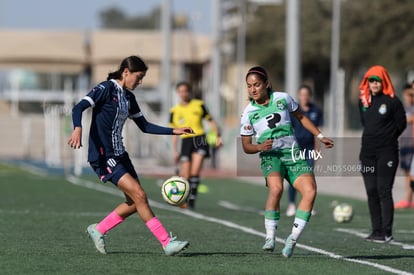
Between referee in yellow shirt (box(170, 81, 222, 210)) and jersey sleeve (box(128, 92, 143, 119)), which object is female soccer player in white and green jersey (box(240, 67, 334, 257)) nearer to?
jersey sleeve (box(128, 92, 143, 119))

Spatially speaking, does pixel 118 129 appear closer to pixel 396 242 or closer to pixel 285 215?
pixel 396 242

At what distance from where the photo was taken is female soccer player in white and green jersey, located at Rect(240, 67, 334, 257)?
1159cm

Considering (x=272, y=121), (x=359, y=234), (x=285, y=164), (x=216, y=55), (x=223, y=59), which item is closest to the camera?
(x=272, y=121)

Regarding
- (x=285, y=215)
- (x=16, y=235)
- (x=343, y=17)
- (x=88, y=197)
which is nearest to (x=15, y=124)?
(x=343, y=17)

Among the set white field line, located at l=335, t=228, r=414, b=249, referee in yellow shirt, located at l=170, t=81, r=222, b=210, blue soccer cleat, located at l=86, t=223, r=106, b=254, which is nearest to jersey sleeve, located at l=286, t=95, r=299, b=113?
blue soccer cleat, located at l=86, t=223, r=106, b=254

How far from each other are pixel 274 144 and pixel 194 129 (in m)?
7.87

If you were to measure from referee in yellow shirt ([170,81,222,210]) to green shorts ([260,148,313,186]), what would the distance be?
7556mm

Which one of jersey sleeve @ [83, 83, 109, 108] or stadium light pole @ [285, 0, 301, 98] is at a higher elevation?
stadium light pole @ [285, 0, 301, 98]

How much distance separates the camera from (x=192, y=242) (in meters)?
13.3

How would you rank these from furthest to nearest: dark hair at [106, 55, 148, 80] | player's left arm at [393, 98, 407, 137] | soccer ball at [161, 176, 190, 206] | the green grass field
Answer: player's left arm at [393, 98, 407, 137] → soccer ball at [161, 176, 190, 206] → dark hair at [106, 55, 148, 80] → the green grass field

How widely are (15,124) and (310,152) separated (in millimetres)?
51269

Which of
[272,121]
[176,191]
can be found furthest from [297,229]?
[176,191]

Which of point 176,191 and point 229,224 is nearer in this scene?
point 176,191

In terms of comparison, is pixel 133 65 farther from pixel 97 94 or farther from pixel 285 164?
pixel 285 164
